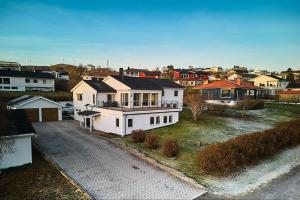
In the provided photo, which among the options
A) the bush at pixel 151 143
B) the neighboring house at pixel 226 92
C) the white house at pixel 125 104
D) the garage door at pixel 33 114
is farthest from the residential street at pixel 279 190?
the neighboring house at pixel 226 92

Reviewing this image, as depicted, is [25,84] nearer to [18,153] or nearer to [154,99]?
[154,99]

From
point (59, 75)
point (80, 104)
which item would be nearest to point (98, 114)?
point (80, 104)

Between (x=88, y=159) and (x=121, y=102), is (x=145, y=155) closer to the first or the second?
(x=88, y=159)

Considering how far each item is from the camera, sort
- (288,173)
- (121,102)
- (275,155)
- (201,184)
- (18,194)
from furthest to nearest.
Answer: (121,102), (275,155), (288,173), (201,184), (18,194)

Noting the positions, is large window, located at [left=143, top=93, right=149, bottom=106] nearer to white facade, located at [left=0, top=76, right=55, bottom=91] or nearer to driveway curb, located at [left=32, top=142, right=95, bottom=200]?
driveway curb, located at [left=32, top=142, right=95, bottom=200]

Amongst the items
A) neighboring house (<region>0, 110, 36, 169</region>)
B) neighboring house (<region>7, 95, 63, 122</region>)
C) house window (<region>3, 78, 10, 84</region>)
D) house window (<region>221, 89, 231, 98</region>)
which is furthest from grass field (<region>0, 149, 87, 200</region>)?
house window (<region>3, 78, 10, 84</region>)

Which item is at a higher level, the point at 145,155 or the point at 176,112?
the point at 176,112

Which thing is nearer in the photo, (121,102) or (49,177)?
(49,177)
